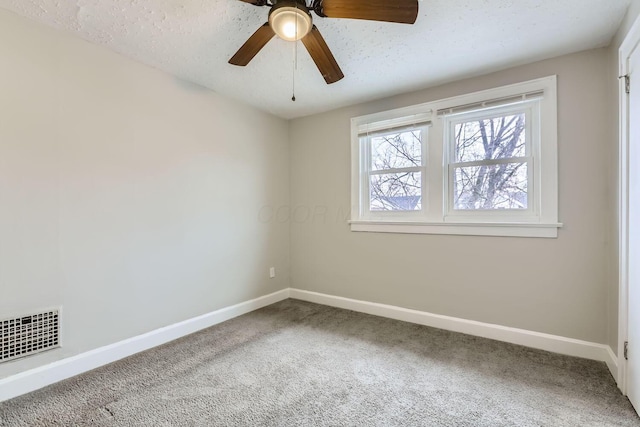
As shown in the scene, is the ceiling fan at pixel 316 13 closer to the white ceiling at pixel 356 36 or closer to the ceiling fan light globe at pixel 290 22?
the ceiling fan light globe at pixel 290 22

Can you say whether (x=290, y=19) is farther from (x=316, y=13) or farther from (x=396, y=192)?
(x=396, y=192)

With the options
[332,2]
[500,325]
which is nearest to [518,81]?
[332,2]

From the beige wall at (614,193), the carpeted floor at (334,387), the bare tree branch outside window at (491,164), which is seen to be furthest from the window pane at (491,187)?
the carpeted floor at (334,387)

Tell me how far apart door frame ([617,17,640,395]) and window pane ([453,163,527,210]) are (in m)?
0.65

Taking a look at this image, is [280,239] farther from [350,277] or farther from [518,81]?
[518,81]

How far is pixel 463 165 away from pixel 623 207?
1.12 meters

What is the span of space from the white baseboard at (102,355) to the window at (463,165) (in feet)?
5.67

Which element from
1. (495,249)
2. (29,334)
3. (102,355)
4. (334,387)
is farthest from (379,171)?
(29,334)

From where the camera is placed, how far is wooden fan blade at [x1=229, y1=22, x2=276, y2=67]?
161cm

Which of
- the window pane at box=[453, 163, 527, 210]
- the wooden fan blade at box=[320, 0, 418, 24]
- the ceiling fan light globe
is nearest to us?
the wooden fan blade at box=[320, 0, 418, 24]

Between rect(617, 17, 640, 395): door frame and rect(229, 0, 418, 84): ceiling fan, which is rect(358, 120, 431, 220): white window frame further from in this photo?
rect(229, 0, 418, 84): ceiling fan

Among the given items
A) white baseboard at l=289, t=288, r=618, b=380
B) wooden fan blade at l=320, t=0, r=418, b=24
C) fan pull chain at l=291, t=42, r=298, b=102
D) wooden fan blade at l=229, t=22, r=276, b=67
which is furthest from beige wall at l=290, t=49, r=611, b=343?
wooden fan blade at l=229, t=22, r=276, b=67

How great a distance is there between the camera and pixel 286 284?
3.78 meters

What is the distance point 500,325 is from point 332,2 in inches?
104
